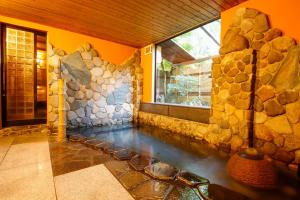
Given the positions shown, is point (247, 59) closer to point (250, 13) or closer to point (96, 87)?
point (250, 13)

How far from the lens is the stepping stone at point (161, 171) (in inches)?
68.2

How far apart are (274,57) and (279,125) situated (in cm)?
91

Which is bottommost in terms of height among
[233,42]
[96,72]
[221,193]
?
[221,193]

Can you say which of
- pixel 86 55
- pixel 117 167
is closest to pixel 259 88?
pixel 117 167

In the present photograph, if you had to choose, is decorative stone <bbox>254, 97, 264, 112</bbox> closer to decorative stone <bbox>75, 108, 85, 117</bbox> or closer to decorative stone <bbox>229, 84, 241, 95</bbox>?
decorative stone <bbox>229, 84, 241, 95</bbox>

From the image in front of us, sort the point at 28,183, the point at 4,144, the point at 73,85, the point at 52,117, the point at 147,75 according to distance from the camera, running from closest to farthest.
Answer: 1. the point at 28,183
2. the point at 4,144
3. the point at 52,117
4. the point at 73,85
5. the point at 147,75

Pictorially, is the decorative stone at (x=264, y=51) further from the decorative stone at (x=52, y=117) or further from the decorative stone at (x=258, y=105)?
the decorative stone at (x=52, y=117)

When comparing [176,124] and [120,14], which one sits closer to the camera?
[120,14]

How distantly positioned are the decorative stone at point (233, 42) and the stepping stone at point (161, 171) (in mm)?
2074

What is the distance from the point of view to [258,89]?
236 cm

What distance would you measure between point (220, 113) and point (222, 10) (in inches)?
71.6

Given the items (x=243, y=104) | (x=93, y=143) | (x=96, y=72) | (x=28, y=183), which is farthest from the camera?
(x=96, y=72)

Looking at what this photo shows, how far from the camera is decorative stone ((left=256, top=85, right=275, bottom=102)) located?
7.20ft

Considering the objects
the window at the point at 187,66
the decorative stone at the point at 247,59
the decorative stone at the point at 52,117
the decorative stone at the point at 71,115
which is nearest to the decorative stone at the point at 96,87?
the decorative stone at the point at 71,115
